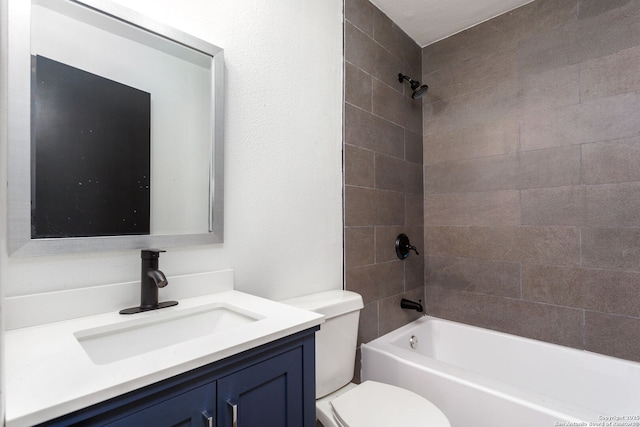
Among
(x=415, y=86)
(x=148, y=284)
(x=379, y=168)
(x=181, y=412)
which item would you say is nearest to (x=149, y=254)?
(x=148, y=284)

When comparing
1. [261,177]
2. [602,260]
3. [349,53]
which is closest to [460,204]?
[602,260]

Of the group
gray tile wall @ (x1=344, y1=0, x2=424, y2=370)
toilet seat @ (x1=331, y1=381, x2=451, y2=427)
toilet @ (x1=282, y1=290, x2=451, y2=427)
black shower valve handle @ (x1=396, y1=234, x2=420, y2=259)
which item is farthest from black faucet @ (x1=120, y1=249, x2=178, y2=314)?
black shower valve handle @ (x1=396, y1=234, x2=420, y2=259)

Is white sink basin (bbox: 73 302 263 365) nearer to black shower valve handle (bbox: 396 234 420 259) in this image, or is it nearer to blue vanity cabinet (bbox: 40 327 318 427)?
blue vanity cabinet (bbox: 40 327 318 427)

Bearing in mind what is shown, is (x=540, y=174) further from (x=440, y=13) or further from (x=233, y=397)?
(x=233, y=397)

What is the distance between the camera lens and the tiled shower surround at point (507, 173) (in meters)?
1.70

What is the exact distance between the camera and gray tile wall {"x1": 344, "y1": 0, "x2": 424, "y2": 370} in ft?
6.02

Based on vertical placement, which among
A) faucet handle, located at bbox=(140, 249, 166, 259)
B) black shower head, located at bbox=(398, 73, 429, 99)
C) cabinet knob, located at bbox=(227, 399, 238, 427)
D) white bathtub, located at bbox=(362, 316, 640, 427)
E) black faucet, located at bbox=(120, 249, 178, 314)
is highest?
black shower head, located at bbox=(398, 73, 429, 99)

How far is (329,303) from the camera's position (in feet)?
4.62

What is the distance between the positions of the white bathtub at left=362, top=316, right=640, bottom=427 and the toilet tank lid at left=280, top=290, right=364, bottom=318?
43cm

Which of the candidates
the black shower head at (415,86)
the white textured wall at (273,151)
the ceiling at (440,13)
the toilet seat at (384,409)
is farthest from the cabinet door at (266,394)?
the ceiling at (440,13)

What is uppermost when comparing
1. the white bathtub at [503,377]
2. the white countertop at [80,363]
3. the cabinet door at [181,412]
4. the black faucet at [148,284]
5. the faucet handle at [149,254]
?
the faucet handle at [149,254]

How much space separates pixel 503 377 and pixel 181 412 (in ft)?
6.46

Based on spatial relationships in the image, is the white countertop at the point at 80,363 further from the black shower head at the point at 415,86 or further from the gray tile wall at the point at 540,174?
the black shower head at the point at 415,86

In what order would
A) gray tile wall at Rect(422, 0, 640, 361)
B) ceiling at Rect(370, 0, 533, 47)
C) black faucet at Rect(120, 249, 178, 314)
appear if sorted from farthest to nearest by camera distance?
ceiling at Rect(370, 0, 533, 47) → gray tile wall at Rect(422, 0, 640, 361) → black faucet at Rect(120, 249, 178, 314)
